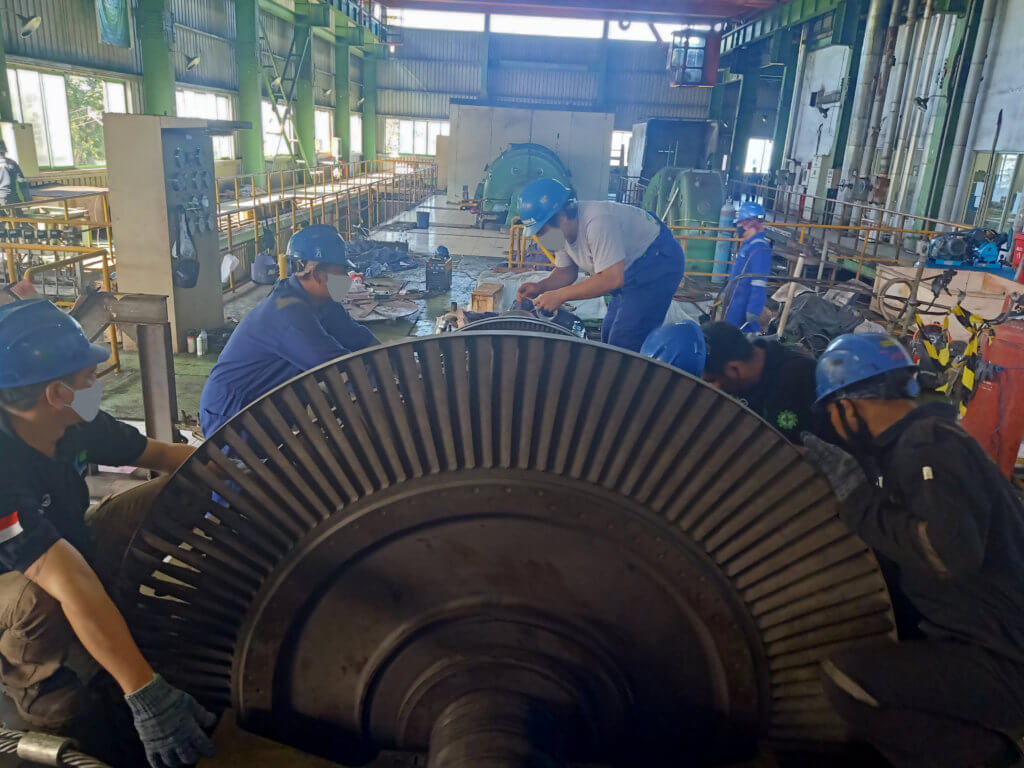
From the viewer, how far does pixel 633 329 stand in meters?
3.37

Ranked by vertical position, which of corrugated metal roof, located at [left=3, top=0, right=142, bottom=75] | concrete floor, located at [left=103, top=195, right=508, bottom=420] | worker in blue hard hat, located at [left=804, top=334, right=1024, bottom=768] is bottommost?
concrete floor, located at [left=103, top=195, right=508, bottom=420]

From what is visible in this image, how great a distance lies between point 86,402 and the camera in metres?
1.58

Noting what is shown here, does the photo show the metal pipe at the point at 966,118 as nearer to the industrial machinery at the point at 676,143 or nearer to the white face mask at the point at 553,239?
the industrial machinery at the point at 676,143

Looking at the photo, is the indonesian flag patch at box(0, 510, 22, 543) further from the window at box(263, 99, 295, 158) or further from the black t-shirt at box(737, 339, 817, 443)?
the window at box(263, 99, 295, 158)

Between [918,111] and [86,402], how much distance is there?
45.1 ft

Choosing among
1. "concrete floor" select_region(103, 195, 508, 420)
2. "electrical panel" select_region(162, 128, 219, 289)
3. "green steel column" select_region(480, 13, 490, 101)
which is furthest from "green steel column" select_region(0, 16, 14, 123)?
"green steel column" select_region(480, 13, 490, 101)

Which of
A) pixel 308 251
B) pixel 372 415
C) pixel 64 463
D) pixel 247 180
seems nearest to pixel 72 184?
pixel 247 180

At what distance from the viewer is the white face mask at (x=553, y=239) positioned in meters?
3.43

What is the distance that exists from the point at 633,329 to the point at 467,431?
2377 mm

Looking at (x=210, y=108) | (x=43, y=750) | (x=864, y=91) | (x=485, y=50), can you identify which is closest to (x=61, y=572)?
(x=43, y=750)

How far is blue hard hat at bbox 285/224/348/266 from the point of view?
2.62 meters

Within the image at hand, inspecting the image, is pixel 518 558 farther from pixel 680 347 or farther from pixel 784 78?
pixel 784 78

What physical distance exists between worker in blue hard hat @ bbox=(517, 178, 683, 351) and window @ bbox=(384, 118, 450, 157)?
24.8m

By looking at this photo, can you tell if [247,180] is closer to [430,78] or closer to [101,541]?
[430,78]
